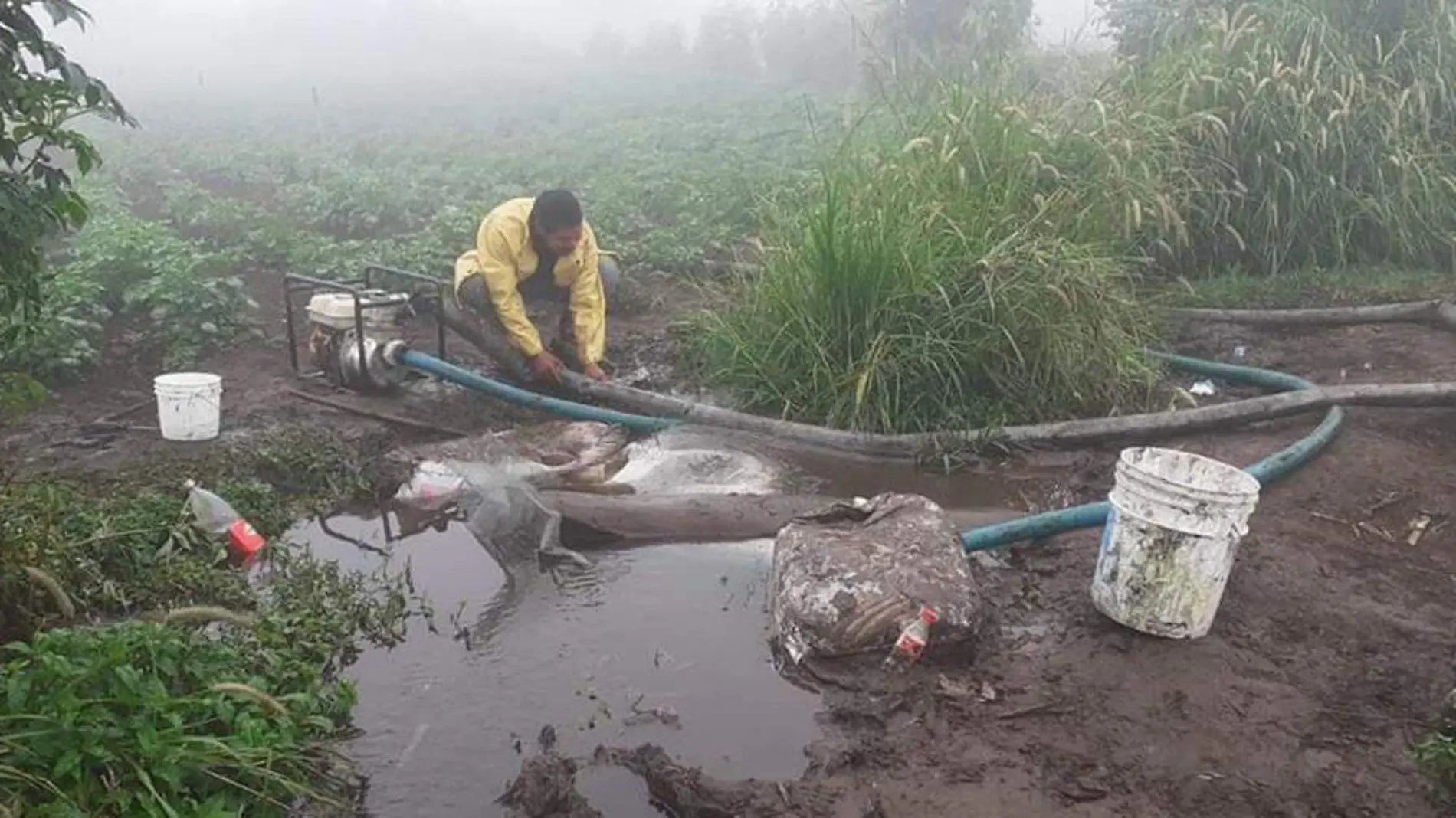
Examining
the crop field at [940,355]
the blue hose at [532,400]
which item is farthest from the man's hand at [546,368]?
the crop field at [940,355]

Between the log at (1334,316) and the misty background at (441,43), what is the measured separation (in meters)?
2.77

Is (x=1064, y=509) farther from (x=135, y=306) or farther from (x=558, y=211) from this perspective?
(x=135, y=306)

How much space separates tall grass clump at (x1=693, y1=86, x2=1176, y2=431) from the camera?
5434 mm

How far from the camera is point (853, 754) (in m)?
3.03

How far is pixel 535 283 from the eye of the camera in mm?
6312

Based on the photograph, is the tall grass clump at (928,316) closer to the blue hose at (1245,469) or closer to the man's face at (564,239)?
the blue hose at (1245,469)

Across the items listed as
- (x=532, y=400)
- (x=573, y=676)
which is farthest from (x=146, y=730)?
(x=532, y=400)

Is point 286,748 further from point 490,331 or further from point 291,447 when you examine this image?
point 490,331

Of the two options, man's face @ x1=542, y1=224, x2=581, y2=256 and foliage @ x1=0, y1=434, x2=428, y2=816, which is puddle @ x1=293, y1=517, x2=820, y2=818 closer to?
foliage @ x1=0, y1=434, x2=428, y2=816

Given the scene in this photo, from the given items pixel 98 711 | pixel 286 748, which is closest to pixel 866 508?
pixel 286 748

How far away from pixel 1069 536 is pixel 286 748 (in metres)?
2.94

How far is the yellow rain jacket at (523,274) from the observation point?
5.80 m

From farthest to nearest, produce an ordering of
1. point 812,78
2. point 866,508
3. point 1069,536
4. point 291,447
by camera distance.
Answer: point 812,78, point 291,447, point 1069,536, point 866,508

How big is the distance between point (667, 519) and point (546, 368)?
1614 mm
